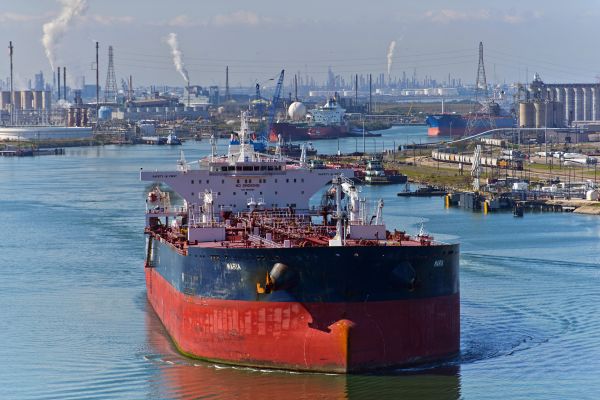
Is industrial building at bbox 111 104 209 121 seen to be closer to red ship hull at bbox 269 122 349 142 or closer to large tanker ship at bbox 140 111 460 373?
red ship hull at bbox 269 122 349 142

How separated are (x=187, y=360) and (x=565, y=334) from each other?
511cm

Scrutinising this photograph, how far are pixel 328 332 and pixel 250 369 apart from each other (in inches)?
45.6

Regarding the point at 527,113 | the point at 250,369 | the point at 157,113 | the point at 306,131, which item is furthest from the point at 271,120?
the point at 250,369

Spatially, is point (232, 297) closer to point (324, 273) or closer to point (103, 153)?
point (324, 273)

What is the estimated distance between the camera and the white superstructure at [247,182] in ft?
67.7

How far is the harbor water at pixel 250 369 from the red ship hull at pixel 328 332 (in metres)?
0.18

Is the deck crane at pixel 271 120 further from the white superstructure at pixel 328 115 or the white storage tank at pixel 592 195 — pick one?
the white storage tank at pixel 592 195

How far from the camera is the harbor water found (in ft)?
50.7

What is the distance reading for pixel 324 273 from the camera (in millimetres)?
15391

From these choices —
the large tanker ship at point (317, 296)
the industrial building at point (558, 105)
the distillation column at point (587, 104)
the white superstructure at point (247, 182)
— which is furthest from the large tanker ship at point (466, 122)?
the large tanker ship at point (317, 296)

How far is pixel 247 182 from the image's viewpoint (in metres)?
20.7

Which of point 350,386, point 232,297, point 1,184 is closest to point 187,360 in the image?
point 232,297

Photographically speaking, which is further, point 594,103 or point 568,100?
point 594,103

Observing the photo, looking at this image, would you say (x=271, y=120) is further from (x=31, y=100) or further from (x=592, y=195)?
(x=31, y=100)
